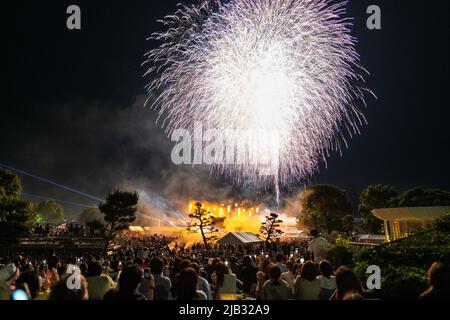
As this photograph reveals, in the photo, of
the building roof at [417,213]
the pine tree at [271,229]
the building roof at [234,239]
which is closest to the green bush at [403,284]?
the building roof at [234,239]

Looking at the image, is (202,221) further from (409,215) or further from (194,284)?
(194,284)

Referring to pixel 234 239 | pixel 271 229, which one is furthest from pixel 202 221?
pixel 234 239

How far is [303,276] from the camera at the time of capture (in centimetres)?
663

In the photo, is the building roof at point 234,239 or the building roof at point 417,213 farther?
the building roof at point 234,239

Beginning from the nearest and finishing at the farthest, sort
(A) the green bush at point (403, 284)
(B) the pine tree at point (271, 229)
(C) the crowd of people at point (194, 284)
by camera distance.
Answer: (C) the crowd of people at point (194, 284) → (A) the green bush at point (403, 284) → (B) the pine tree at point (271, 229)

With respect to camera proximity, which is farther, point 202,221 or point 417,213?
point 202,221

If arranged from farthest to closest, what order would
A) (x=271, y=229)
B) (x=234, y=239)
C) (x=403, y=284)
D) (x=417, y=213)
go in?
1. (x=271, y=229)
2. (x=234, y=239)
3. (x=417, y=213)
4. (x=403, y=284)

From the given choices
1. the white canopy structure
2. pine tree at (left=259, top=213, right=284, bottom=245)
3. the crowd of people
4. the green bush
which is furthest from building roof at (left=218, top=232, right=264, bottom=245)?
the green bush

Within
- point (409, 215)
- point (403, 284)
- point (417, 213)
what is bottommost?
point (403, 284)

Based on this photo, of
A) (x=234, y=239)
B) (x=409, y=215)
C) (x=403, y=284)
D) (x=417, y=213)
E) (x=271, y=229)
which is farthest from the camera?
(x=271, y=229)

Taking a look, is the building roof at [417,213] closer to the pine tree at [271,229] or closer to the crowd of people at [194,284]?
the pine tree at [271,229]

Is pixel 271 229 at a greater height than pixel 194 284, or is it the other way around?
pixel 194 284

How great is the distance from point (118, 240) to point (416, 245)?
37.9 metres

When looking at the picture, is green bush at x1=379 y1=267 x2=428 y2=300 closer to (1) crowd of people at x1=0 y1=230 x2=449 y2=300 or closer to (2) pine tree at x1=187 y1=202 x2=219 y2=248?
(1) crowd of people at x1=0 y1=230 x2=449 y2=300
